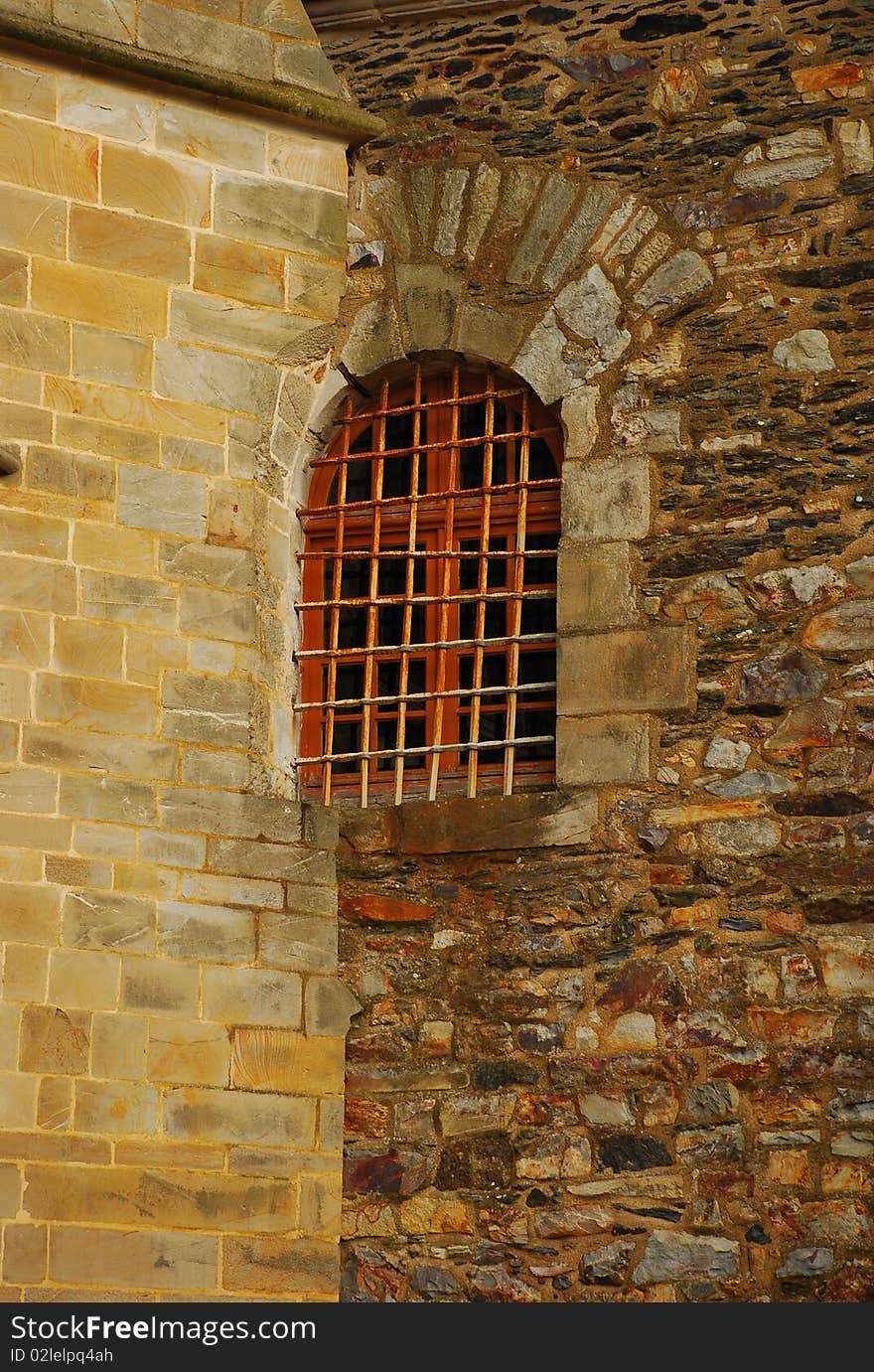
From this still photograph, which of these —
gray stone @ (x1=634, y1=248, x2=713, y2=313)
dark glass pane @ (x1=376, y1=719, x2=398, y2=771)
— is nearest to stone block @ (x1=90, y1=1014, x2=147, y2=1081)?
dark glass pane @ (x1=376, y1=719, x2=398, y2=771)

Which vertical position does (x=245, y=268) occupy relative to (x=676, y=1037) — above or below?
above

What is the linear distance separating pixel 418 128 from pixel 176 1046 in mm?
2996

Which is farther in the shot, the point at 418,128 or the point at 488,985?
the point at 418,128

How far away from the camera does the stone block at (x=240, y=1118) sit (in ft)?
22.2

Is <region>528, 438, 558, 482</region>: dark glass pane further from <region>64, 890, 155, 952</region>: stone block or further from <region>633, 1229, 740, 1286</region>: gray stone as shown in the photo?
<region>633, 1229, 740, 1286</region>: gray stone

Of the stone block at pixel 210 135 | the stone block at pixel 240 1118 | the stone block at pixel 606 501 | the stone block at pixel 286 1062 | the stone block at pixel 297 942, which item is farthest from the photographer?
the stone block at pixel 210 135

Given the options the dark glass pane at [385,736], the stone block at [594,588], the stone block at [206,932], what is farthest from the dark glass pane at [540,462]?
the stone block at [206,932]

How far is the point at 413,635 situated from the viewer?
291 inches

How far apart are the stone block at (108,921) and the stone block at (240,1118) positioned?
45cm

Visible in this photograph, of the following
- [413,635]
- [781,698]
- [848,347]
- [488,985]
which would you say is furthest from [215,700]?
[848,347]

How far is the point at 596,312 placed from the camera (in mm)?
7262

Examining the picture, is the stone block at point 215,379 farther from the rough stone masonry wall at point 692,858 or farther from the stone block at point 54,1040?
the stone block at point 54,1040

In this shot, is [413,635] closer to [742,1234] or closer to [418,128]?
[418,128]

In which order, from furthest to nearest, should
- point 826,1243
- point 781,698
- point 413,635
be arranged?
point 413,635
point 781,698
point 826,1243
